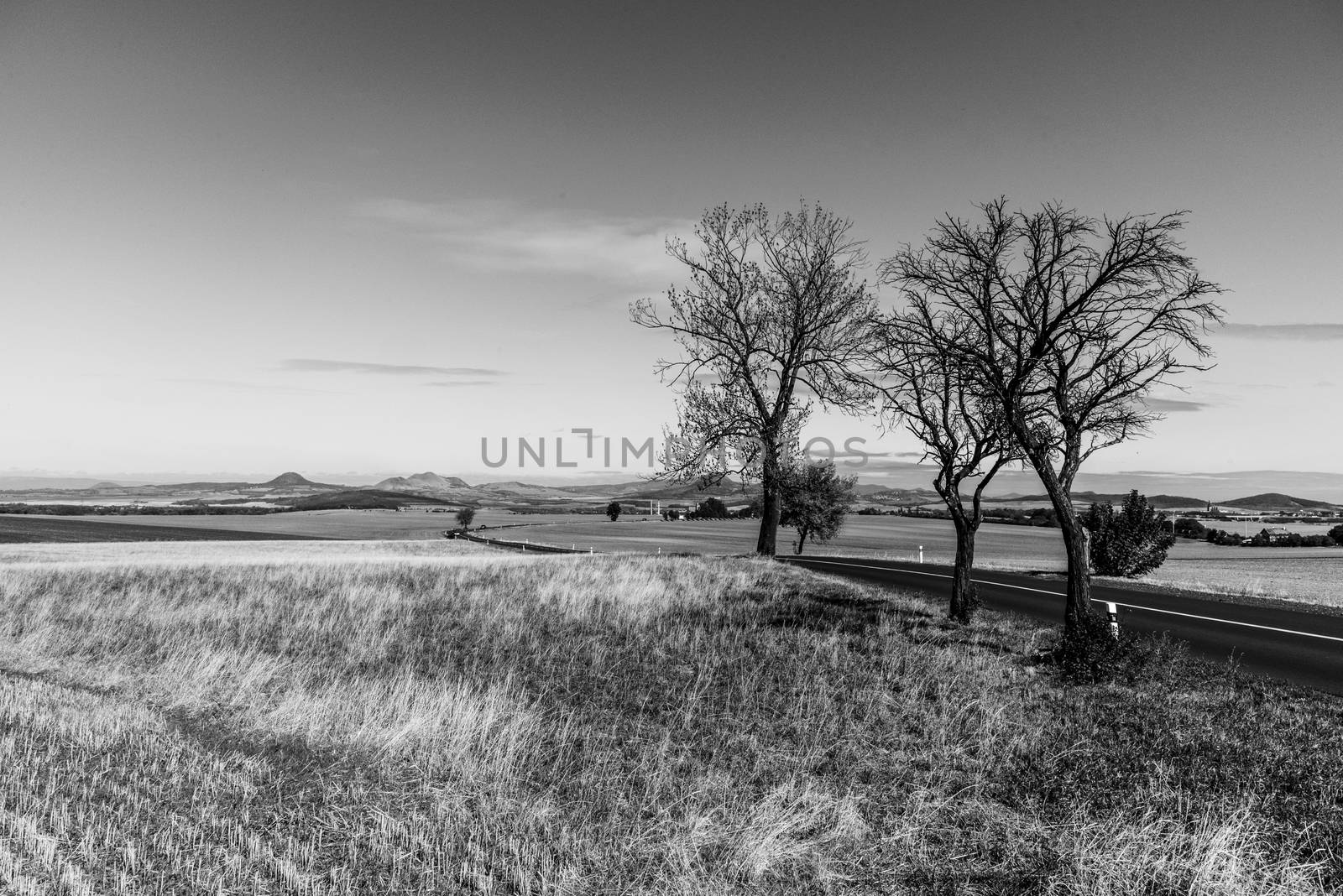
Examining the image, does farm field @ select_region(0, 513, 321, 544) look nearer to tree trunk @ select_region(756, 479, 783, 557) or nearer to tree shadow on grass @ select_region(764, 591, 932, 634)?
tree trunk @ select_region(756, 479, 783, 557)

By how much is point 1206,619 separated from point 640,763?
1527 centimetres

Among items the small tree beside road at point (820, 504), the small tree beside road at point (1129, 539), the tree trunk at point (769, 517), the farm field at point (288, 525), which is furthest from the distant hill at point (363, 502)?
the small tree beside road at point (1129, 539)

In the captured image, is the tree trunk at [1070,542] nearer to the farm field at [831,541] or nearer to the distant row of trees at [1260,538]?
the farm field at [831,541]

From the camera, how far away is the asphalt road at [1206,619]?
42.6 feet

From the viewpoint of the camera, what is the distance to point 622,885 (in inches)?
228

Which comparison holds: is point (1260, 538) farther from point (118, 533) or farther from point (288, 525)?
point (118, 533)

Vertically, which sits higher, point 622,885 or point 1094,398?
point 1094,398

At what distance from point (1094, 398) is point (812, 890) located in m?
10.3

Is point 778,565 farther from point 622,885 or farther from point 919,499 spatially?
point 919,499

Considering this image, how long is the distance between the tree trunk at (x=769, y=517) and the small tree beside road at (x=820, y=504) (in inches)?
656

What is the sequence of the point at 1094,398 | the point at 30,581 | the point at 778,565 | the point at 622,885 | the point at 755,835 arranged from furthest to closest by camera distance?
the point at 778,565, the point at 30,581, the point at 1094,398, the point at 755,835, the point at 622,885

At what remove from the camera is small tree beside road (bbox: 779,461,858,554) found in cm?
4825

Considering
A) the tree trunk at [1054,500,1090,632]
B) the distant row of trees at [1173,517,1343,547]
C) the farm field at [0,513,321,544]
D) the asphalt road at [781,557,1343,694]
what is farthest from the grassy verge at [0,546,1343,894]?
the distant row of trees at [1173,517,1343,547]

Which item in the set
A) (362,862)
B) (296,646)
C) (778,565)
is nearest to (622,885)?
(362,862)
